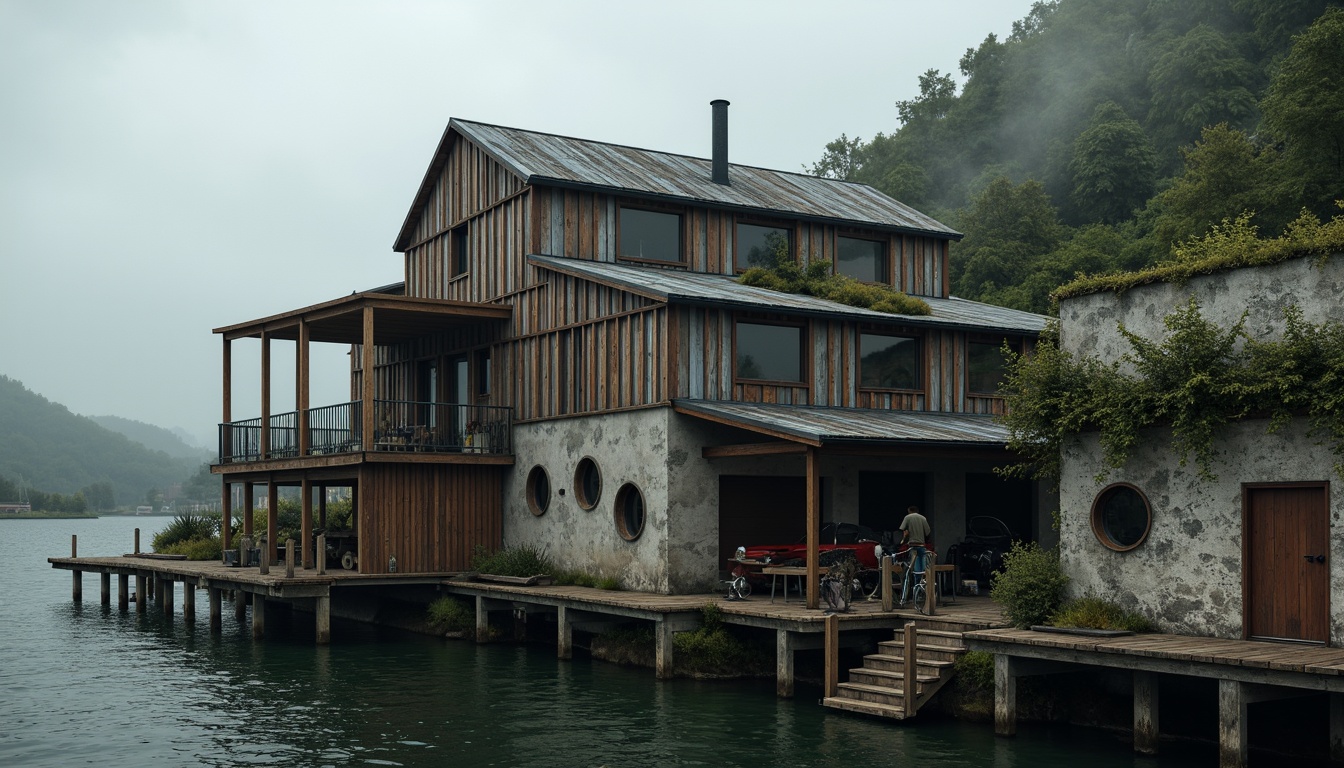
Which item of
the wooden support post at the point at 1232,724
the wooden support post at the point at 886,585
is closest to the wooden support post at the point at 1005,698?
the wooden support post at the point at 1232,724

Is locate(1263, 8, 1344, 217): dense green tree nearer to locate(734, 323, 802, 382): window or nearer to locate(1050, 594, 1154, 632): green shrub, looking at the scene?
locate(734, 323, 802, 382): window

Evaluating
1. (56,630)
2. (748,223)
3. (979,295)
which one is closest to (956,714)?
(748,223)

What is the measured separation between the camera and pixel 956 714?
18203mm

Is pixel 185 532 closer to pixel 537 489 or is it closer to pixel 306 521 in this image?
pixel 306 521

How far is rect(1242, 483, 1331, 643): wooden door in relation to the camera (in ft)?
50.3

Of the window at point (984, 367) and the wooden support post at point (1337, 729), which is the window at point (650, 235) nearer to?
the window at point (984, 367)

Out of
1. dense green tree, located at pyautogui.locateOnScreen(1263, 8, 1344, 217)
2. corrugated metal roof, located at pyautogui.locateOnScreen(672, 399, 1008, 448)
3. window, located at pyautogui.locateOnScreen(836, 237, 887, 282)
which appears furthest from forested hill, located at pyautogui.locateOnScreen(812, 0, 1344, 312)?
corrugated metal roof, located at pyautogui.locateOnScreen(672, 399, 1008, 448)

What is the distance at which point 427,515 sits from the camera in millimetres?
29719

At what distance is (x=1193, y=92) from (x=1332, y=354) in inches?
2429

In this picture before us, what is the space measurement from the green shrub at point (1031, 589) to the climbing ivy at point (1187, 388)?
1.48 metres

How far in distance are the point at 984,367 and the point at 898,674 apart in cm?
1272

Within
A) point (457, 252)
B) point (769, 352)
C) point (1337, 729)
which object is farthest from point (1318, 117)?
point (1337, 729)

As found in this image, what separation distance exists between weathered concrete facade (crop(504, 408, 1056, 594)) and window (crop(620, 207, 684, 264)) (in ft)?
17.4


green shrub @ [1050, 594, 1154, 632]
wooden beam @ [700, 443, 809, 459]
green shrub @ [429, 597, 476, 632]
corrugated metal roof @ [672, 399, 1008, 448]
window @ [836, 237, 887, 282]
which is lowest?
green shrub @ [429, 597, 476, 632]
